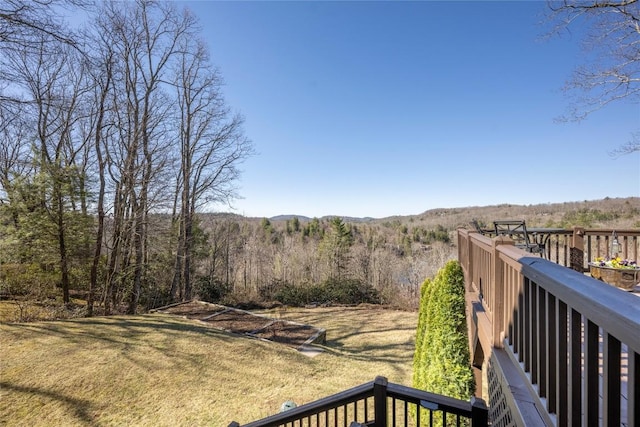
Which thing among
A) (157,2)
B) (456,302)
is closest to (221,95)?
(157,2)

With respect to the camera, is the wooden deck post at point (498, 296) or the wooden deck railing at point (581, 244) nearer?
the wooden deck post at point (498, 296)

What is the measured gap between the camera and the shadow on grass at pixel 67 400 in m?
3.74

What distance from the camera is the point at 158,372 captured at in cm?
490

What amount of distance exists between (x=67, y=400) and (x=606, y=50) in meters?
11.0

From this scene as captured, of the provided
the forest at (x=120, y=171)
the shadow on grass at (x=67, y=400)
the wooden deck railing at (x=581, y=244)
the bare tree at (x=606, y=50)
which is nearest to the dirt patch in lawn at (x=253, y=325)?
the forest at (x=120, y=171)

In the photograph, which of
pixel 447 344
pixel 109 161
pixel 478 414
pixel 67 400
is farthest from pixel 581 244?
pixel 109 161

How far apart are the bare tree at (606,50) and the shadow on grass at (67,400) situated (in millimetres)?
10110

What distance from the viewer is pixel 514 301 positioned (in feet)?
5.98

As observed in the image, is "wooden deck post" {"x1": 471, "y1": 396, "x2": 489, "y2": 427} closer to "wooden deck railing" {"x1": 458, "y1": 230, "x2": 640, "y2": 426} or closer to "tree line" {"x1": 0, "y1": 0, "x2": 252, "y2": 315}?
"wooden deck railing" {"x1": 458, "y1": 230, "x2": 640, "y2": 426}

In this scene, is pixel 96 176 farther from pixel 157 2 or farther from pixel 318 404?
pixel 318 404

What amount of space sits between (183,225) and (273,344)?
7215mm

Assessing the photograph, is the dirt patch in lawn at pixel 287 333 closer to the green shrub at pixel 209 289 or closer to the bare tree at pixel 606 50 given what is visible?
the green shrub at pixel 209 289

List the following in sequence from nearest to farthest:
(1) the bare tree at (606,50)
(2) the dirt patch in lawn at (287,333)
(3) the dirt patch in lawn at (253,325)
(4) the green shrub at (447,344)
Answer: (4) the green shrub at (447,344)
(1) the bare tree at (606,50)
(2) the dirt patch in lawn at (287,333)
(3) the dirt patch in lawn at (253,325)

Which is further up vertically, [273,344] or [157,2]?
[157,2]
